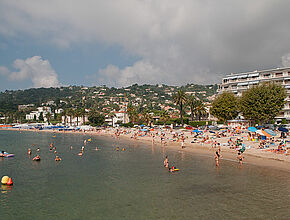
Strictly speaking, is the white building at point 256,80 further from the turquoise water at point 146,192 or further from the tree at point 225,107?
the turquoise water at point 146,192

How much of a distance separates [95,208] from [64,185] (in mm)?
7165

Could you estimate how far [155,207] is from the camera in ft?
56.7

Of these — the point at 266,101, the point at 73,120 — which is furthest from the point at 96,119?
the point at 266,101

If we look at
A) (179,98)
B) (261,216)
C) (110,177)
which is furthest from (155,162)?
(179,98)

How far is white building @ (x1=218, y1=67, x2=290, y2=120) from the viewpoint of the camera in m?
72.7

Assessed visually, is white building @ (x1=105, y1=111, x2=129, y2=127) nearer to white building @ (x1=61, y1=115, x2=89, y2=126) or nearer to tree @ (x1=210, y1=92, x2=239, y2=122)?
white building @ (x1=61, y1=115, x2=89, y2=126)

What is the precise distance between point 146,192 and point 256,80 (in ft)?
235

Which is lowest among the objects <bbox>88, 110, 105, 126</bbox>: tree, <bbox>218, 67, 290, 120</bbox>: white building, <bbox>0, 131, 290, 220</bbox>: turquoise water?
<bbox>0, 131, 290, 220</bbox>: turquoise water

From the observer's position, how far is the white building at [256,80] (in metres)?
72.7

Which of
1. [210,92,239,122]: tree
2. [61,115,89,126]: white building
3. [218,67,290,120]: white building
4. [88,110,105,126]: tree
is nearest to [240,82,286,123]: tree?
[210,92,239,122]: tree

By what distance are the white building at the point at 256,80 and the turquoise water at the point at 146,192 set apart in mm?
53386

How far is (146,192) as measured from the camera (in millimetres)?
20516

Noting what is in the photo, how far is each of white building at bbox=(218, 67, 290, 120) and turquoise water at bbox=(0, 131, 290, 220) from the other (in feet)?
175

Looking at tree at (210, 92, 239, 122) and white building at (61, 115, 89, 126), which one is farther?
white building at (61, 115, 89, 126)
